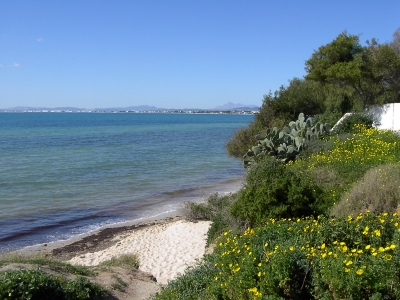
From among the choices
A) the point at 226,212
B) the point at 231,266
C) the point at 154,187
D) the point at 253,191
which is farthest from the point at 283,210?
the point at 154,187

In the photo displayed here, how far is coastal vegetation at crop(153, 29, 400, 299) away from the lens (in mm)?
4879

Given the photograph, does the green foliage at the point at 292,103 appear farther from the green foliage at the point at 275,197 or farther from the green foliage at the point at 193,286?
the green foliage at the point at 193,286

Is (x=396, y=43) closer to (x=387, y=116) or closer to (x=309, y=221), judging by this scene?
(x=387, y=116)

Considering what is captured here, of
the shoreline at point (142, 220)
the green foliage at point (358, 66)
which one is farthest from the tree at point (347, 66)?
the shoreline at point (142, 220)

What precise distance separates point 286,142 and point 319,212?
7.12 meters

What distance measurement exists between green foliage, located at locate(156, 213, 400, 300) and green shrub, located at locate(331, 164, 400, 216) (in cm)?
250

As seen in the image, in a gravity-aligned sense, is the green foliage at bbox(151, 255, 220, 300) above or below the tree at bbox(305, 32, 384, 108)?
below

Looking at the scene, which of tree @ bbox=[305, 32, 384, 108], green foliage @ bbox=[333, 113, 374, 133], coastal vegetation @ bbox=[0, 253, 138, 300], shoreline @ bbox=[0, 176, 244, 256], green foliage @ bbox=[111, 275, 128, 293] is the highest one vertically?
tree @ bbox=[305, 32, 384, 108]

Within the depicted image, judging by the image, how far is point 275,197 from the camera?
392 inches

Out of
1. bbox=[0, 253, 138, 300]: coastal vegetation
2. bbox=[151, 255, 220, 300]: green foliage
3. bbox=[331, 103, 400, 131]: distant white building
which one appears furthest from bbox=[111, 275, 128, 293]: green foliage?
bbox=[331, 103, 400, 131]: distant white building

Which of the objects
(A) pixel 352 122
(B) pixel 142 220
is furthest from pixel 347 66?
(B) pixel 142 220

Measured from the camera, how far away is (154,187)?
982 inches

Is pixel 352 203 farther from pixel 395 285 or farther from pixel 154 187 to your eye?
pixel 154 187

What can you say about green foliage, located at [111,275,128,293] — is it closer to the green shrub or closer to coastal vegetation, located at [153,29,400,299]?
coastal vegetation, located at [153,29,400,299]
